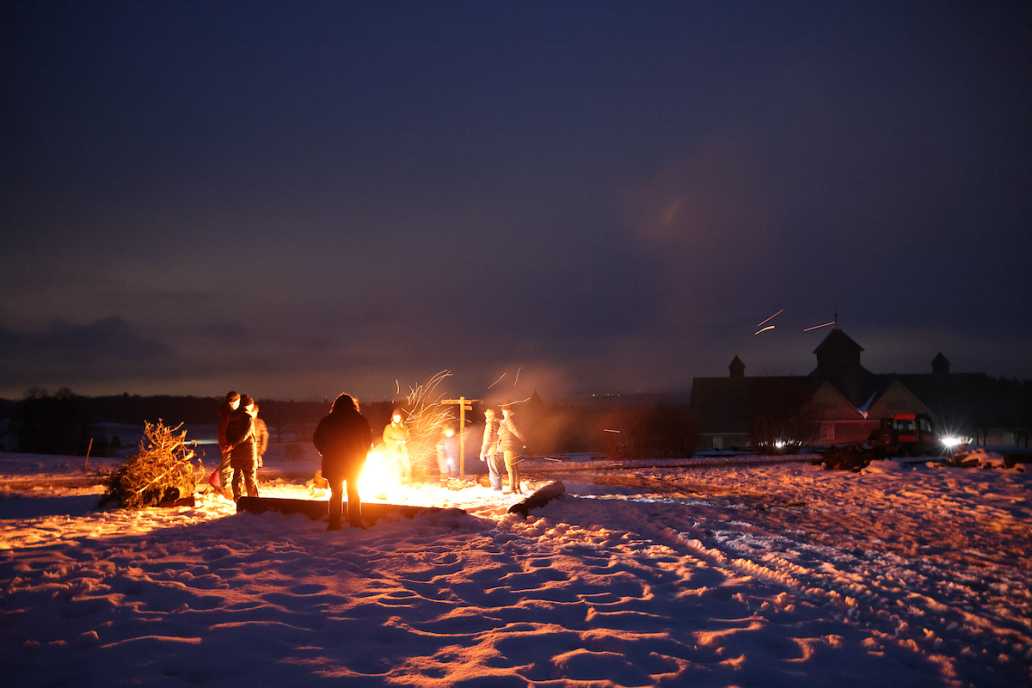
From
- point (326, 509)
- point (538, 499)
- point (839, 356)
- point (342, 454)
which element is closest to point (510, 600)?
point (342, 454)

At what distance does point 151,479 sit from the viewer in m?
11.0

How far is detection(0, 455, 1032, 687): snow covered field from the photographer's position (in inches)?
172

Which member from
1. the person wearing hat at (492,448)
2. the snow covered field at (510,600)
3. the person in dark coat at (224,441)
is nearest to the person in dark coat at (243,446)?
the person in dark coat at (224,441)

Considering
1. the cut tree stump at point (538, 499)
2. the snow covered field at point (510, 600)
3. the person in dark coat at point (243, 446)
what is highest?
the person in dark coat at point (243, 446)

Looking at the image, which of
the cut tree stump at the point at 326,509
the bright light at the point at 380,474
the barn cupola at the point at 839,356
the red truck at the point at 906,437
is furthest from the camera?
the barn cupola at the point at 839,356

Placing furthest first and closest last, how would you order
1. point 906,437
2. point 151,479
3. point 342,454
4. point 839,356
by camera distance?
point 839,356 < point 906,437 < point 151,479 < point 342,454

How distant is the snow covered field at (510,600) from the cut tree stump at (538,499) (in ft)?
0.72

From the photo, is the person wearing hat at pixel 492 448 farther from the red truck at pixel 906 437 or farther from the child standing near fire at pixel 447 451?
the red truck at pixel 906 437

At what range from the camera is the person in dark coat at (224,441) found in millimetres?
11445

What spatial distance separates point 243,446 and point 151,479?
152 cm

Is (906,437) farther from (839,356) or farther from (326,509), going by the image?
(839,356)

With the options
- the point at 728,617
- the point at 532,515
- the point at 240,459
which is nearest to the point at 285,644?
the point at 728,617

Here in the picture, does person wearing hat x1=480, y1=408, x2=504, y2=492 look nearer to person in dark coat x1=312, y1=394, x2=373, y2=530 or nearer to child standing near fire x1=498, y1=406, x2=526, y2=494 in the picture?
child standing near fire x1=498, y1=406, x2=526, y2=494

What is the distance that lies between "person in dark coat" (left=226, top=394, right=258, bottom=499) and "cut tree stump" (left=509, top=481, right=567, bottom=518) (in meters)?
4.66
